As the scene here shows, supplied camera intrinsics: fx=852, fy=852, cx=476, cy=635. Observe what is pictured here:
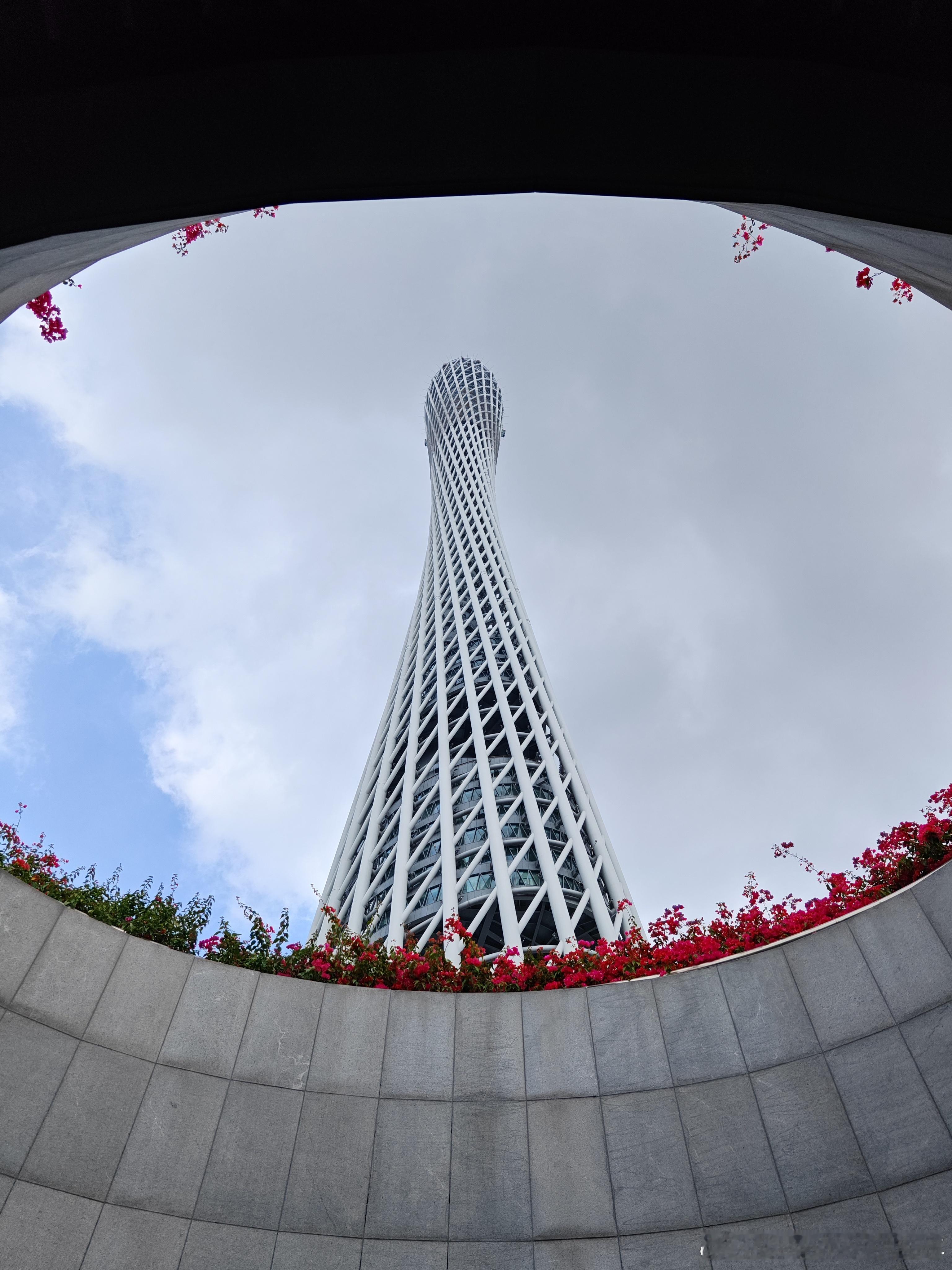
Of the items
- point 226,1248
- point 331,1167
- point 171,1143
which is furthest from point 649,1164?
point 171,1143

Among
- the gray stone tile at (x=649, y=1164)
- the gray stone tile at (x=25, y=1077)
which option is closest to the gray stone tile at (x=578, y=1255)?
the gray stone tile at (x=649, y=1164)

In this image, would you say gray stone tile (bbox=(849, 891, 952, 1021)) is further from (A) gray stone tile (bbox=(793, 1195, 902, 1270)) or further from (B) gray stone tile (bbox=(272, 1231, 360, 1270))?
(B) gray stone tile (bbox=(272, 1231, 360, 1270))

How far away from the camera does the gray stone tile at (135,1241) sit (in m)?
5.33

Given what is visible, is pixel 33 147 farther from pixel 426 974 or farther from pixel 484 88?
pixel 426 974

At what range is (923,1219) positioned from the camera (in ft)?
16.6

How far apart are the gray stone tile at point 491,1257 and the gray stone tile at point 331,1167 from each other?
2.17ft

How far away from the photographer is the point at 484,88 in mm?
3846

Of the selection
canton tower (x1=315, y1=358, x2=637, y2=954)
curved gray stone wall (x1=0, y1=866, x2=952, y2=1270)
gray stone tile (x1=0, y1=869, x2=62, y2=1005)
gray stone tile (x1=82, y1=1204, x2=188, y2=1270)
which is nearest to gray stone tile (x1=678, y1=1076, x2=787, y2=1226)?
curved gray stone wall (x1=0, y1=866, x2=952, y2=1270)

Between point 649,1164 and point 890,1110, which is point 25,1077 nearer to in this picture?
point 649,1164

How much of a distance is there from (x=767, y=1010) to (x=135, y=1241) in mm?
4495

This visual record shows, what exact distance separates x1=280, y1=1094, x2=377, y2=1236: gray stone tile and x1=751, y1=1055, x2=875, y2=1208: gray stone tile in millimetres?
2771

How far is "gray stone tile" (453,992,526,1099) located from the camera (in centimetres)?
626

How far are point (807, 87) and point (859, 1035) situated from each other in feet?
18.6

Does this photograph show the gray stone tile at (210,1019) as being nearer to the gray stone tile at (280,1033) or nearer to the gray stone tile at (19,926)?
the gray stone tile at (280,1033)
